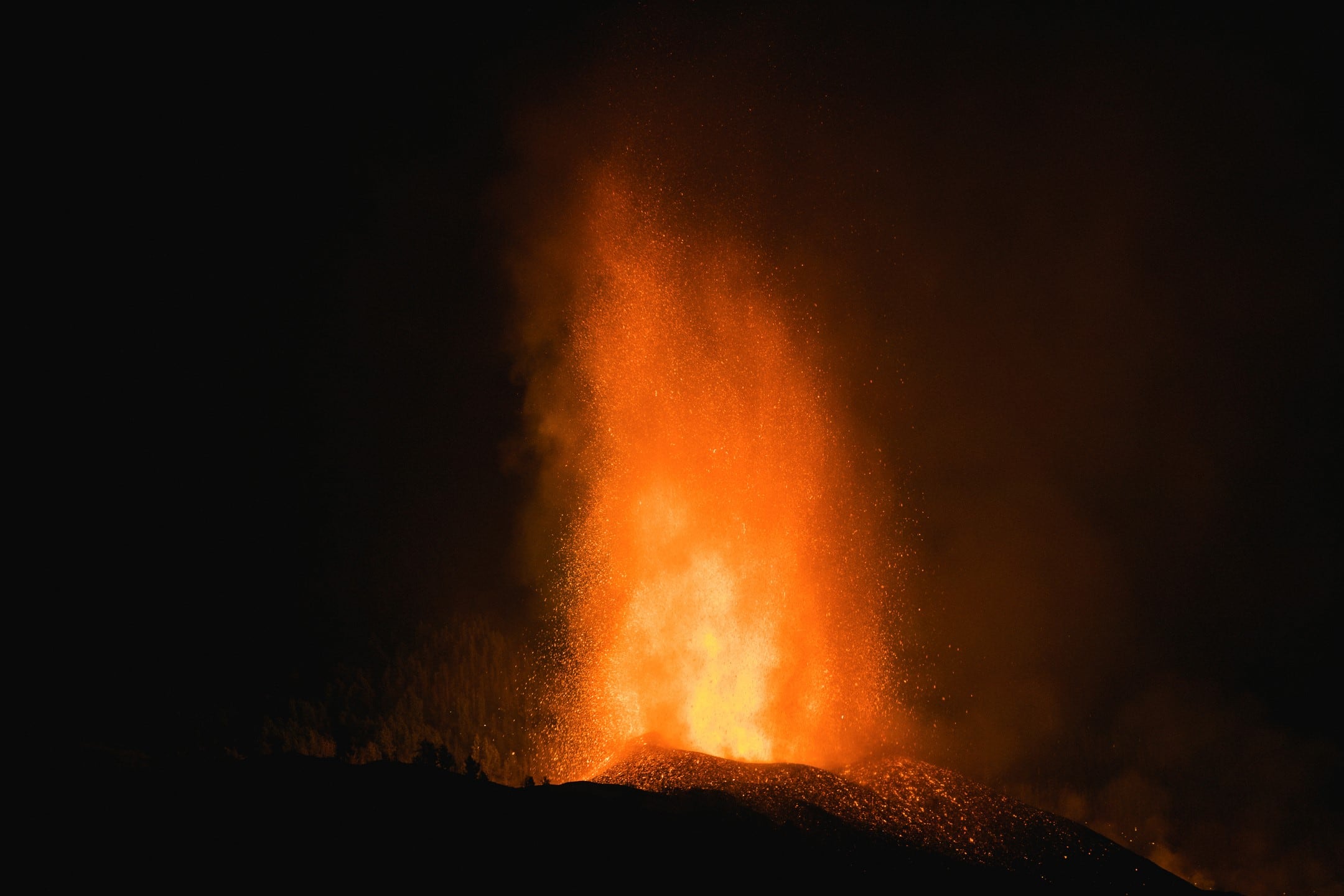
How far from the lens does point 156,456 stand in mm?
12781

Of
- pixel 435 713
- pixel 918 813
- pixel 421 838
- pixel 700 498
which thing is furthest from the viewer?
pixel 700 498

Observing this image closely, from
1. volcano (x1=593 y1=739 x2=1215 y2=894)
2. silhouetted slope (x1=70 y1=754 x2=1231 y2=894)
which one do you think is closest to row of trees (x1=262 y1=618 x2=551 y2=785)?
volcano (x1=593 y1=739 x2=1215 y2=894)

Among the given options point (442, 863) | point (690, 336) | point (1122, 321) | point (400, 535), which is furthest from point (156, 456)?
point (1122, 321)

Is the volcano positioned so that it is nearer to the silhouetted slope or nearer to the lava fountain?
the silhouetted slope

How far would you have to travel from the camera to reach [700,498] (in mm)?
8789

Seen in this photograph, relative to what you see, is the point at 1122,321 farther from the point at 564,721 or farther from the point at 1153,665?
the point at 564,721

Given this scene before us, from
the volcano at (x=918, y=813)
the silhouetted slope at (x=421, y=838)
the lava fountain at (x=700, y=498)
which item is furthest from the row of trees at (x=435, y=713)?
the silhouetted slope at (x=421, y=838)

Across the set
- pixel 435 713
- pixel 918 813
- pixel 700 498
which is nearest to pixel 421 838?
pixel 918 813

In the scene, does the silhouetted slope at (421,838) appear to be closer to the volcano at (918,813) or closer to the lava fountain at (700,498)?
the volcano at (918,813)

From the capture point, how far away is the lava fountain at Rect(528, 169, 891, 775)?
8.12 metres

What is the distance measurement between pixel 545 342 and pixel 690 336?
4668mm

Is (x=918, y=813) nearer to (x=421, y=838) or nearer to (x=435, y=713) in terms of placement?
(x=421, y=838)

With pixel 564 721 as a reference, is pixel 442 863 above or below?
below

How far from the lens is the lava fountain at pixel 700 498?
8.12 metres
